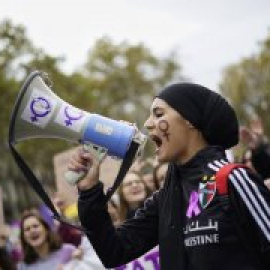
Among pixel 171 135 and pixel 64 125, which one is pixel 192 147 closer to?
pixel 171 135

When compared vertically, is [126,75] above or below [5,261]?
above

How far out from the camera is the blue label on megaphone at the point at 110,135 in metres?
2.50

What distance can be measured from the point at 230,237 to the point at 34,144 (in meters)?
33.0

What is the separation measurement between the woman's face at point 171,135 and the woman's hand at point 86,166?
231 mm

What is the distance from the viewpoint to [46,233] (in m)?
5.79

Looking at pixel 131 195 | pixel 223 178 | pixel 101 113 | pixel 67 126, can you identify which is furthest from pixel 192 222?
pixel 101 113

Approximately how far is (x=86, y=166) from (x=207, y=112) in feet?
1.59

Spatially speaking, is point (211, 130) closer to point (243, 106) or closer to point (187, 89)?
point (187, 89)

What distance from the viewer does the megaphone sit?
2.51m

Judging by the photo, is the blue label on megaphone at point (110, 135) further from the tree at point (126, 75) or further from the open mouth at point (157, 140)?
the tree at point (126, 75)

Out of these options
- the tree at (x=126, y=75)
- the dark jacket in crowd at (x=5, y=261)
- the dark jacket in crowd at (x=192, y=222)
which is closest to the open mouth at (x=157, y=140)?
the dark jacket in crowd at (x=192, y=222)

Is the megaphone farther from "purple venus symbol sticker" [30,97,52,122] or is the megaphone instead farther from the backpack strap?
the backpack strap

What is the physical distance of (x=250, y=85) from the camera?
3919 centimetres

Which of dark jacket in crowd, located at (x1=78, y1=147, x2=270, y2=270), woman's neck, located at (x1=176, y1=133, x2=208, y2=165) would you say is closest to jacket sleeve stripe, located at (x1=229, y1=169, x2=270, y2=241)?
dark jacket in crowd, located at (x1=78, y1=147, x2=270, y2=270)
